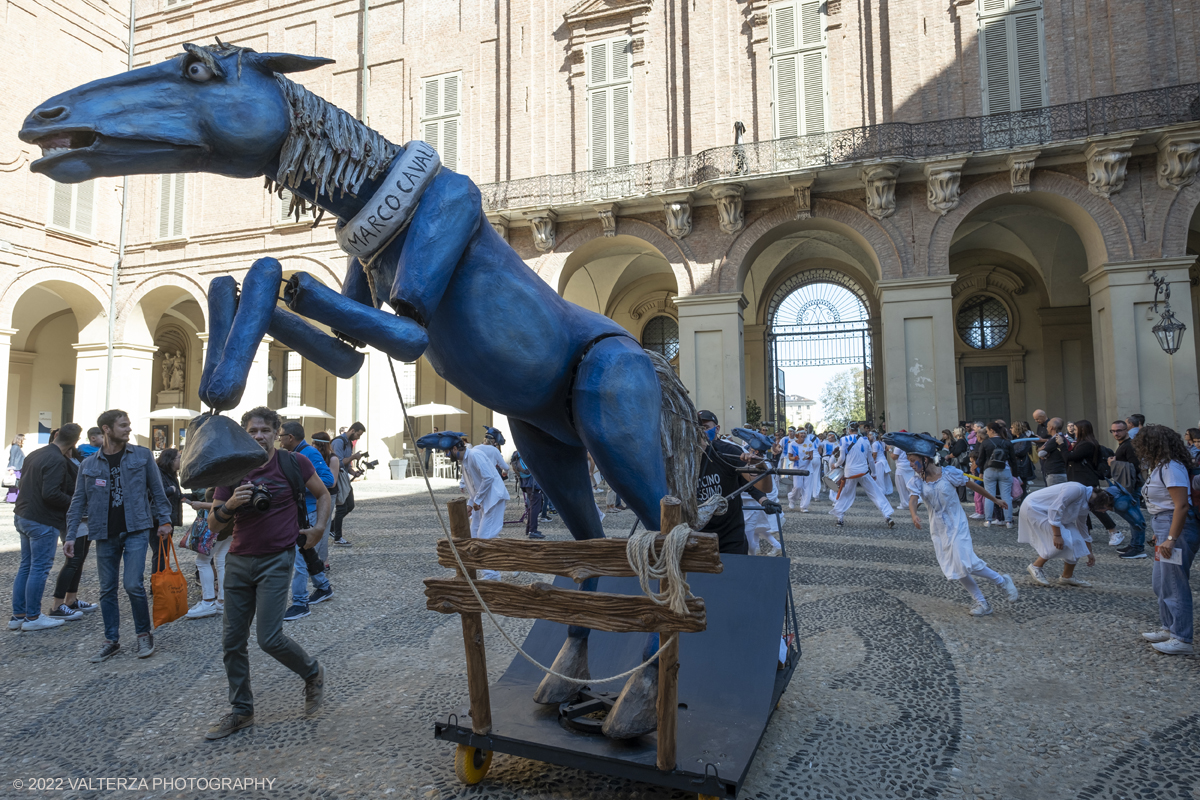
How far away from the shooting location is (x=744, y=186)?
1664 cm

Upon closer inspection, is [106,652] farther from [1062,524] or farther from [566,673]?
[1062,524]

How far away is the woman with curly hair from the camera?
4.48 meters

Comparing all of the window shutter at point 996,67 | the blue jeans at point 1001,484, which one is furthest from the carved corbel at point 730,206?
the blue jeans at point 1001,484

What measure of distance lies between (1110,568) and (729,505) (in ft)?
17.8

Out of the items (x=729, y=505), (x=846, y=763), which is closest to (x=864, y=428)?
(x=729, y=505)

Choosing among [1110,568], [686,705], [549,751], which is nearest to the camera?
[549,751]

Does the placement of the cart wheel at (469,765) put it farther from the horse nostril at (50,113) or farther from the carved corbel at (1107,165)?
the carved corbel at (1107,165)

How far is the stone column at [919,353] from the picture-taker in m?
15.5

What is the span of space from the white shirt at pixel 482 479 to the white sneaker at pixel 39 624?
3728 millimetres

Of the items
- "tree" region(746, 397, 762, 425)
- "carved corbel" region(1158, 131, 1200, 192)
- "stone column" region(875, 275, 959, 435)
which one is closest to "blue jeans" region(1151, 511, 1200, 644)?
"stone column" region(875, 275, 959, 435)

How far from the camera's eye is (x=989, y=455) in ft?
33.8

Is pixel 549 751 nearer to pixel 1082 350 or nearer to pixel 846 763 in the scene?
pixel 846 763

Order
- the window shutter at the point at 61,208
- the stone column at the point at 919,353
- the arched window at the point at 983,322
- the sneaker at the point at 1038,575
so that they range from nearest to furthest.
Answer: the sneaker at the point at 1038,575, the stone column at the point at 919,353, the window shutter at the point at 61,208, the arched window at the point at 983,322

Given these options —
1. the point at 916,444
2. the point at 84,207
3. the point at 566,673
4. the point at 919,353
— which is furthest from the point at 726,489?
the point at 84,207
